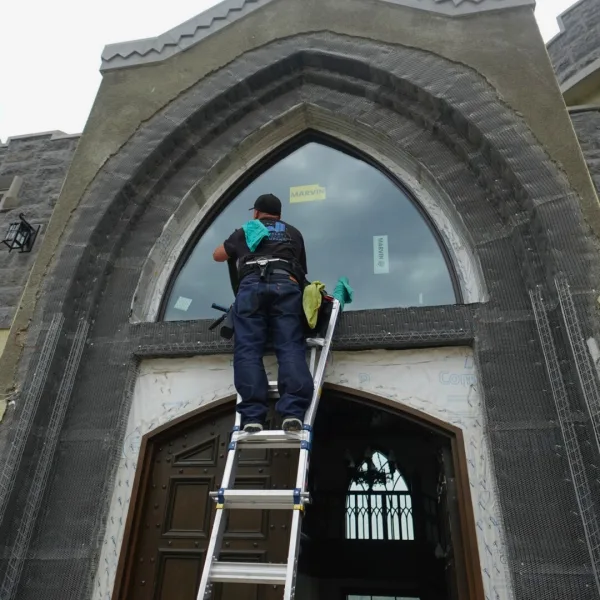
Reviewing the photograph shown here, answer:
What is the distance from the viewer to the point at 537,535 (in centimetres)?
271

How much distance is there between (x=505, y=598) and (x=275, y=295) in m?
2.04

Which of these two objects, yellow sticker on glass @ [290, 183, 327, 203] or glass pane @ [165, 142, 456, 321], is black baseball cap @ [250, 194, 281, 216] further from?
yellow sticker on glass @ [290, 183, 327, 203]

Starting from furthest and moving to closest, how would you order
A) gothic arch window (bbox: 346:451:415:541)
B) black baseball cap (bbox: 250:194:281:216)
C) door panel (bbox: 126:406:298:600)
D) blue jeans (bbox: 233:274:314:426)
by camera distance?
1. gothic arch window (bbox: 346:451:415:541)
2. black baseball cap (bbox: 250:194:281:216)
3. door panel (bbox: 126:406:298:600)
4. blue jeans (bbox: 233:274:314:426)

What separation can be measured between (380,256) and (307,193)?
37.7 inches

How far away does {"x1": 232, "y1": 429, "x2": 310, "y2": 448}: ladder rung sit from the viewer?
2.76m

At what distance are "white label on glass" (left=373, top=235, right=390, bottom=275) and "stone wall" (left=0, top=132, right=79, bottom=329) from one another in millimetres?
2848

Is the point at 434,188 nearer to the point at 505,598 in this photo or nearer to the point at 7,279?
the point at 505,598

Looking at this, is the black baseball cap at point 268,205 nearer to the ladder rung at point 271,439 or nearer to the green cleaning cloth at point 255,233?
the green cleaning cloth at point 255,233

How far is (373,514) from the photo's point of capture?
7328 mm

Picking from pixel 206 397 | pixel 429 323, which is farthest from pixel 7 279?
pixel 429 323

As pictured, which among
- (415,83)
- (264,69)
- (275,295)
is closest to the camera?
(275,295)

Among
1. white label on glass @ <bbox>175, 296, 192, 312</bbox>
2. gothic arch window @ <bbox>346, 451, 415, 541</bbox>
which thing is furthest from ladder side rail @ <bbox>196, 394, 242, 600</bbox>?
gothic arch window @ <bbox>346, 451, 415, 541</bbox>

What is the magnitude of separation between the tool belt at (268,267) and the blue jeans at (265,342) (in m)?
0.04

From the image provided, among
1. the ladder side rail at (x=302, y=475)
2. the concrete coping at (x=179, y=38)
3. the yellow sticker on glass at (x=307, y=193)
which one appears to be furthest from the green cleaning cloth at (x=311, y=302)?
the concrete coping at (x=179, y=38)
